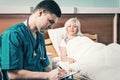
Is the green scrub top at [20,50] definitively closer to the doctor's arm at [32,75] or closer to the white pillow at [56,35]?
the doctor's arm at [32,75]

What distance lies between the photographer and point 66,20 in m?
2.25

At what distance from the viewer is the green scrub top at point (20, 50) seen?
1201 millimetres

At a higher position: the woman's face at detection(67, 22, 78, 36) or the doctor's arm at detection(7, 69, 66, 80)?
the woman's face at detection(67, 22, 78, 36)

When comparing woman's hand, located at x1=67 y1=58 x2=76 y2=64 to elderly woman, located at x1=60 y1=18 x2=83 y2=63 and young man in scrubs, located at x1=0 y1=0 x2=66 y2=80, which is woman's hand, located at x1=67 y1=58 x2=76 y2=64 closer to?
elderly woman, located at x1=60 y1=18 x2=83 y2=63

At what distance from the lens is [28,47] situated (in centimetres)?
130

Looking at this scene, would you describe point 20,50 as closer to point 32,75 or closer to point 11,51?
point 11,51

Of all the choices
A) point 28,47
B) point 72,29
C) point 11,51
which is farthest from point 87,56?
point 11,51

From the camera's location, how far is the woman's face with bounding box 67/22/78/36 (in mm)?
2069

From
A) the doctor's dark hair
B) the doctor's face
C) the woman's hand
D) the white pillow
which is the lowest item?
the woman's hand

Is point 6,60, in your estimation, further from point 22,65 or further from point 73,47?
point 73,47

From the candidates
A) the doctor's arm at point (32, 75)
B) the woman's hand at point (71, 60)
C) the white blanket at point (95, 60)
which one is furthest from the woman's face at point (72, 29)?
the doctor's arm at point (32, 75)

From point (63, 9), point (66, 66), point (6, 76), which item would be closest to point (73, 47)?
point (66, 66)

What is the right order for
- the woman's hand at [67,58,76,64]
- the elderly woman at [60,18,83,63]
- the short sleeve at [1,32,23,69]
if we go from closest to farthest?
the short sleeve at [1,32,23,69] → the woman's hand at [67,58,76,64] → the elderly woman at [60,18,83,63]

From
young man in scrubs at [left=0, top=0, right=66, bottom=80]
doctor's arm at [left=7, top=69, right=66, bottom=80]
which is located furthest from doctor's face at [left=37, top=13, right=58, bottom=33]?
doctor's arm at [left=7, top=69, right=66, bottom=80]
